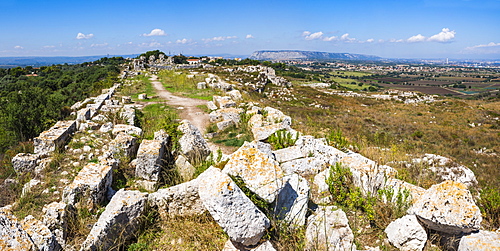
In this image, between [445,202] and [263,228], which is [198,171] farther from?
[445,202]

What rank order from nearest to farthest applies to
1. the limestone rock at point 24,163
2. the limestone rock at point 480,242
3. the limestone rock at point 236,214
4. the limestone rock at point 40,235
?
the limestone rock at point 480,242 → the limestone rock at point 236,214 → the limestone rock at point 40,235 → the limestone rock at point 24,163

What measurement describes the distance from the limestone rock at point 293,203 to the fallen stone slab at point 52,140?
7449 millimetres

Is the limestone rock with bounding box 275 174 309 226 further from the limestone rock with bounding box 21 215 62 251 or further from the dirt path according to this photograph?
the dirt path

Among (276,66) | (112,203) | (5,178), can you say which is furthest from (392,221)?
(276,66)

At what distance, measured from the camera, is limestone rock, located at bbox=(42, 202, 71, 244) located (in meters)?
4.41

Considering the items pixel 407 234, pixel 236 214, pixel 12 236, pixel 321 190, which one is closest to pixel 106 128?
pixel 12 236

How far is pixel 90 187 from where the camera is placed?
17.4ft

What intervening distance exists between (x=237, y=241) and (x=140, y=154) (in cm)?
389

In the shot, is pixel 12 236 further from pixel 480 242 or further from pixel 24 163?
pixel 480 242

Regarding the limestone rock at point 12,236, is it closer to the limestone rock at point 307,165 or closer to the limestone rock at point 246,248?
the limestone rock at point 246,248

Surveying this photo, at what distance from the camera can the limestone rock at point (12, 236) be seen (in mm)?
3375

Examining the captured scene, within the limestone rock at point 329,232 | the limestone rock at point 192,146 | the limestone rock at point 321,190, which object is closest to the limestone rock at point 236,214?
the limestone rock at point 329,232

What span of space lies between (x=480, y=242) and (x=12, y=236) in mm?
6629

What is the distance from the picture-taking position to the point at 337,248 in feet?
13.3
